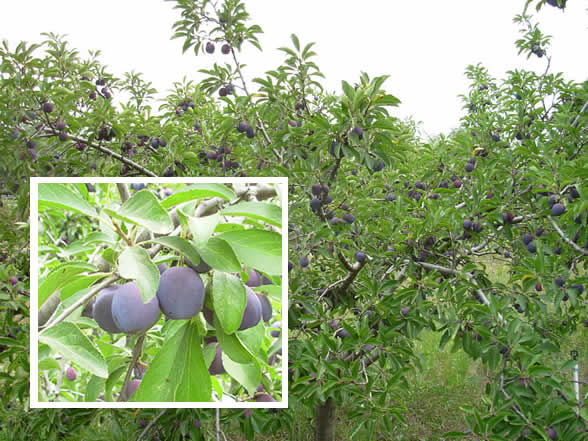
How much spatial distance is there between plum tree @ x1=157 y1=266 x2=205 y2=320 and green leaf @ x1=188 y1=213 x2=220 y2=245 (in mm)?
79

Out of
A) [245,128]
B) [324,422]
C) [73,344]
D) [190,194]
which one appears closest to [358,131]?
[245,128]

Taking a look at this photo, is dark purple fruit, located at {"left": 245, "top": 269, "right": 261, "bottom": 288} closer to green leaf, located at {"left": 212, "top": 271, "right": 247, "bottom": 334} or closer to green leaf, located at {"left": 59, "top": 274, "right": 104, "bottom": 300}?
green leaf, located at {"left": 212, "top": 271, "right": 247, "bottom": 334}

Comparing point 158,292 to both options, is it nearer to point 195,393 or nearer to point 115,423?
point 195,393

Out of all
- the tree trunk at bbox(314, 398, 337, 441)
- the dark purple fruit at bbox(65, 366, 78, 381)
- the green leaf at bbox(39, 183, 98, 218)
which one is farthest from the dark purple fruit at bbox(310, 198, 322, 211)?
the tree trunk at bbox(314, 398, 337, 441)

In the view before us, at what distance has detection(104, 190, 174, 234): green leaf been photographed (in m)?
0.86

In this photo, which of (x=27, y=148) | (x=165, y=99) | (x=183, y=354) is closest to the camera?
(x=183, y=354)

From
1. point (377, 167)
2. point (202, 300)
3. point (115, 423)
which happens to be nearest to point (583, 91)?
point (377, 167)

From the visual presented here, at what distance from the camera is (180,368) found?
3.24 ft

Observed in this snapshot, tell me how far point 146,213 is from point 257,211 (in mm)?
265

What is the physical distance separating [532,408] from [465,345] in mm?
318

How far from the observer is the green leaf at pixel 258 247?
968 mm

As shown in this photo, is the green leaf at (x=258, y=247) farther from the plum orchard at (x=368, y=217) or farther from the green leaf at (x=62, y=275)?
the plum orchard at (x=368, y=217)

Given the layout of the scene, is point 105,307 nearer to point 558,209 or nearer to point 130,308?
point 130,308

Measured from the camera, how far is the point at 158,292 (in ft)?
2.87
